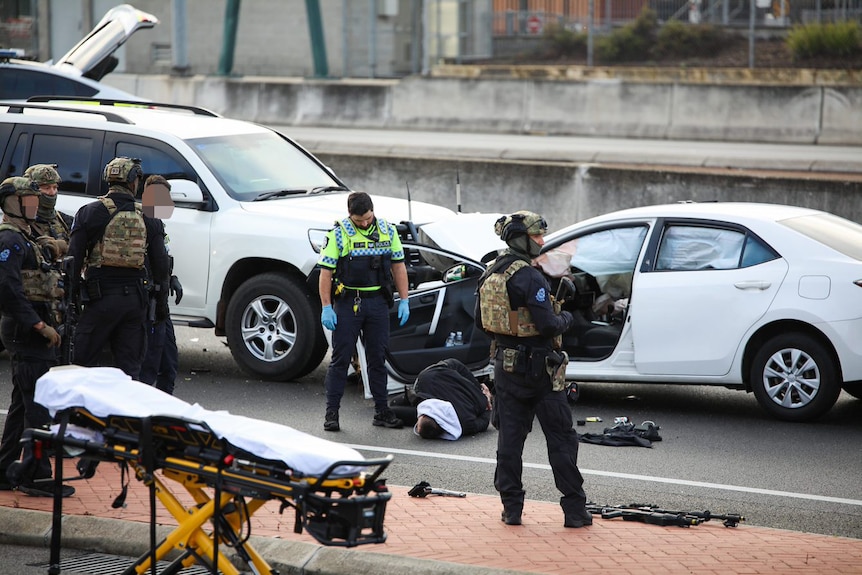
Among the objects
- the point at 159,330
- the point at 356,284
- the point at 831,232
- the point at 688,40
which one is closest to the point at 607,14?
the point at 688,40

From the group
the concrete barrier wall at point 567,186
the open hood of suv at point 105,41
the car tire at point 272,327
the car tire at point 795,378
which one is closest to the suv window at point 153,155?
the car tire at point 272,327

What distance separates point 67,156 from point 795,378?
656cm

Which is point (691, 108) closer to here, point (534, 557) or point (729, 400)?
point (729, 400)

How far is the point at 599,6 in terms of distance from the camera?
3700 centimetres

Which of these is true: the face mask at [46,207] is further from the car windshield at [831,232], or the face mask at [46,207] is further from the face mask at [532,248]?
the car windshield at [831,232]

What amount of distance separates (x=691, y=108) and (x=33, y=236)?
18.0 metres

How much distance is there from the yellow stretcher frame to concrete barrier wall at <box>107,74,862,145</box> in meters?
18.7

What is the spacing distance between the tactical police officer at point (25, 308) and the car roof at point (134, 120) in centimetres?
393

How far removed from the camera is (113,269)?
24.9 ft

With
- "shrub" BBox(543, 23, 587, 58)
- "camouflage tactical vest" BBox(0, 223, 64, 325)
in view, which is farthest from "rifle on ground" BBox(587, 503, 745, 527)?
"shrub" BBox(543, 23, 587, 58)

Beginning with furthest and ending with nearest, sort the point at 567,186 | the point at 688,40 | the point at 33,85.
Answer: the point at 688,40 → the point at 33,85 → the point at 567,186

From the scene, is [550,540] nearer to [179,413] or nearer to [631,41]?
[179,413]

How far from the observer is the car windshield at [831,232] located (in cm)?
918

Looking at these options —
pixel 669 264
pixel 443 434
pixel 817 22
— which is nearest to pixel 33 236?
pixel 443 434
